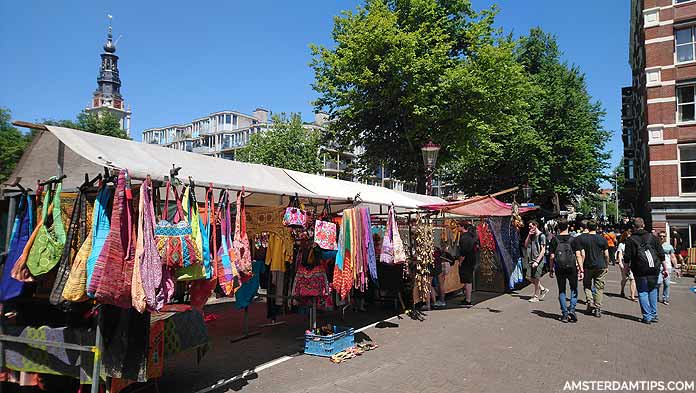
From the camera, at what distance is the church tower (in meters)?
102

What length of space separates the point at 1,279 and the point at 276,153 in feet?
93.6

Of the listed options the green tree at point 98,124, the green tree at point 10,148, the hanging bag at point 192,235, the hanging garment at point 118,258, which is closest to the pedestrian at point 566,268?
the hanging bag at point 192,235

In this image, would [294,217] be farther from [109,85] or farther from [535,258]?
[109,85]

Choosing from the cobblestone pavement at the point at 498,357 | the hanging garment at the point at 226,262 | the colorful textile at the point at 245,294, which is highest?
the hanging garment at the point at 226,262

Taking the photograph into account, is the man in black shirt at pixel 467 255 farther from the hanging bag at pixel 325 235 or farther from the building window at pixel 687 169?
the building window at pixel 687 169

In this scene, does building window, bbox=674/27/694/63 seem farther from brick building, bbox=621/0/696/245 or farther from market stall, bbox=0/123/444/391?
market stall, bbox=0/123/444/391

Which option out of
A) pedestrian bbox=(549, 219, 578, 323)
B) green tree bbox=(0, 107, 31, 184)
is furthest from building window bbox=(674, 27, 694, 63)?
green tree bbox=(0, 107, 31, 184)

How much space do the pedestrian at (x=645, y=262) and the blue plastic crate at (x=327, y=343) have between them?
19.2ft

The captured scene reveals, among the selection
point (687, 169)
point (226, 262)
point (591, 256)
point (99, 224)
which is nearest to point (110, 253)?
point (99, 224)

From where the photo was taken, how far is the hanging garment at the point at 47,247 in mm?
4359

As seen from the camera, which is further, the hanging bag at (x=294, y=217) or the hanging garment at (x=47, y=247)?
the hanging bag at (x=294, y=217)

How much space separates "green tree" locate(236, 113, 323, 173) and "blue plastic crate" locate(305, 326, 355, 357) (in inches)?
1021

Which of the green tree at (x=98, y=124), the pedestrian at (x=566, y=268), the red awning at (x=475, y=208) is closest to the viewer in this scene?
the pedestrian at (x=566, y=268)

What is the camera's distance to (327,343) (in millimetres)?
6543
